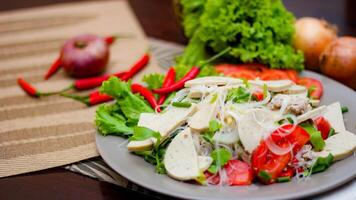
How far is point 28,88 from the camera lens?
2.24 meters

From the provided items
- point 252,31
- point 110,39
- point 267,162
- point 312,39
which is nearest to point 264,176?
point 267,162

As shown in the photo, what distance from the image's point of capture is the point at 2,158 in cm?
173

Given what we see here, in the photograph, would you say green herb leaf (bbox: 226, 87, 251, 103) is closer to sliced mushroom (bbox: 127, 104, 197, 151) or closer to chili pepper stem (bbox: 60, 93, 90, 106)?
sliced mushroom (bbox: 127, 104, 197, 151)

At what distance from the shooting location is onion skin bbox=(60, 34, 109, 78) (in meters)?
2.33

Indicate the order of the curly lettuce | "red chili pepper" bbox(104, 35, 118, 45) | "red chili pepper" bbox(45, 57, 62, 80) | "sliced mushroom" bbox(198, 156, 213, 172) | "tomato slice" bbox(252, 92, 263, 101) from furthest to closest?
1. "red chili pepper" bbox(104, 35, 118, 45)
2. "red chili pepper" bbox(45, 57, 62, 80)
3. the curly lettuce
4. "tomato slice" bbox(252, 92, 263, 101)
5. "sliced mushroom" bbox(198, 156, 213, 172)

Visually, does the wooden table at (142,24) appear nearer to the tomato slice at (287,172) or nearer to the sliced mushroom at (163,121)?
the sliced mushroom at (163,121)

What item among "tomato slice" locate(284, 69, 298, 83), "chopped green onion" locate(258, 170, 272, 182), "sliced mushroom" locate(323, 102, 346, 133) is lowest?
"tomato slice" locate(284, 69, 298, 83)

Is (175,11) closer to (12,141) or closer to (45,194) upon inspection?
(12,141)

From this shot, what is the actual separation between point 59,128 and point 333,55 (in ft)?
3.65

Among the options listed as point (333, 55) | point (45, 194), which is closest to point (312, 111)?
point (333, 55)

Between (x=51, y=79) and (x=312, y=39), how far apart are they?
1197 mm

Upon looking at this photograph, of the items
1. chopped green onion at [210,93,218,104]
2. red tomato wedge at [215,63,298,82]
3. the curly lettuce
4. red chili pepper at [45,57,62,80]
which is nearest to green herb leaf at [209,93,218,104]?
chopped green onion at [210,93,218,104]

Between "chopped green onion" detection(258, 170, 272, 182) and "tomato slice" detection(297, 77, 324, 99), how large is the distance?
0.56 metres

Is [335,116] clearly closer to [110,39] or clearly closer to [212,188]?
[212,188]
